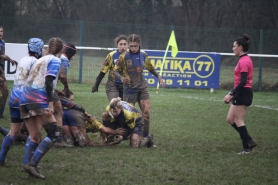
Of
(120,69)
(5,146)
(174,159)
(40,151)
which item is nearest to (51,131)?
(40,151)

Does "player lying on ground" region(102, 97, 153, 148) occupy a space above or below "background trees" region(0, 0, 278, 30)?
below

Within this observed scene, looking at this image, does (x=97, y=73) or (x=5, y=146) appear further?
(x=97, y=73)

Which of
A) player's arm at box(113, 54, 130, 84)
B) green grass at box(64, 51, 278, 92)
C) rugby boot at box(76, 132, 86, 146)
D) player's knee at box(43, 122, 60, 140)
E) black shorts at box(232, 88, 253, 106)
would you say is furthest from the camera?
green grass at box(64, 51, 278, 92)

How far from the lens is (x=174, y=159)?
301 inches

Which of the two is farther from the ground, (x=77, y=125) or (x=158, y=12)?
(x=158, y=12)

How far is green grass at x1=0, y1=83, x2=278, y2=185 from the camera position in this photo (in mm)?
6460

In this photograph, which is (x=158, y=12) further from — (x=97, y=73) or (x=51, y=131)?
(x=51, y=131)

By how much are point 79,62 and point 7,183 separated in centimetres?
1587

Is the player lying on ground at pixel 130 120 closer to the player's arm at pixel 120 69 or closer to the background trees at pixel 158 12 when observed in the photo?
the player's arm at pixel 120 69

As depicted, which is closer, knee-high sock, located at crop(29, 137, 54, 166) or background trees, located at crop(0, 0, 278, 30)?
knee-high sock, located at crop(29, 137, 54, 166)

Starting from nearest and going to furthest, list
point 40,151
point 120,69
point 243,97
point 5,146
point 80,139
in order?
point 40,151, point 5,146, point 243,97, point 80,139, point 120,69

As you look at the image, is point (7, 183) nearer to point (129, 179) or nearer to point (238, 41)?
point (129, 179)

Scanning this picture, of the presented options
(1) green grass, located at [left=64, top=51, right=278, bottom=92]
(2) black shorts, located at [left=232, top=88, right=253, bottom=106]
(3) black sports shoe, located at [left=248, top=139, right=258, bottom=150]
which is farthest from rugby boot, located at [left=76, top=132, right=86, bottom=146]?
(1) green grass, located at [left=64, top=51, right=278, bottom=92]

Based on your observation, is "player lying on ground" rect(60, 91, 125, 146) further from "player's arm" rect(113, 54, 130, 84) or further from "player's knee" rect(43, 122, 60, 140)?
A: "player's knee" rect(43, 122, 60, 140)
